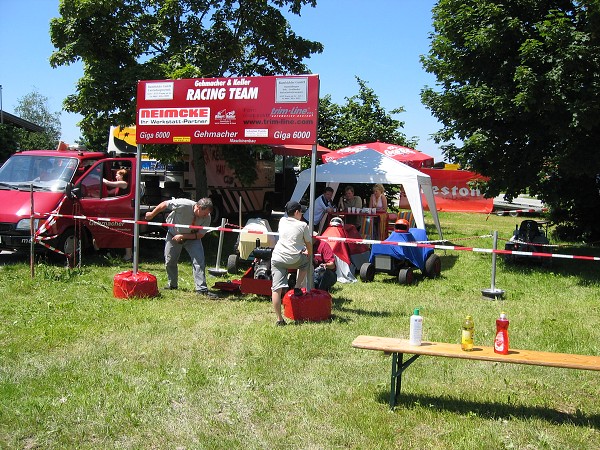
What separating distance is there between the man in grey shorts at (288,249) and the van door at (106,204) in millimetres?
4808

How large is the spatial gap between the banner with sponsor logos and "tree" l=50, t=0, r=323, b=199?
15395mm

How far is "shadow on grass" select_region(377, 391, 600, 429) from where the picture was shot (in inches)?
190

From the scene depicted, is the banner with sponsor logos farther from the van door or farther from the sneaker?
the sneaker

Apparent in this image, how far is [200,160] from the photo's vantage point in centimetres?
1556

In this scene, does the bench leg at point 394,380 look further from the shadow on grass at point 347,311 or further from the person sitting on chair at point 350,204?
the person sitting on chair at point 350,204

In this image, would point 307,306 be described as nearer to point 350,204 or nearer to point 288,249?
point 288,249

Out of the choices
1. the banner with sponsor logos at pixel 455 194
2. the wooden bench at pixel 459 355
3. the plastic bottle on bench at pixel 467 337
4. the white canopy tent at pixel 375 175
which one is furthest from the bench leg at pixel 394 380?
the banner with sponsor logos at pixel 455 194

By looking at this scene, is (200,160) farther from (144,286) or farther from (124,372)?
(124,372)

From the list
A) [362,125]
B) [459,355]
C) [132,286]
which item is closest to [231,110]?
[132,286]

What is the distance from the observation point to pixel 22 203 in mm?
11000

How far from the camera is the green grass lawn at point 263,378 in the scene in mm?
4469

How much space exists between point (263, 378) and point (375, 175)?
8143 millimetres

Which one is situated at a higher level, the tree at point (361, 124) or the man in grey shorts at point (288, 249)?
the tree at point (361, 124)

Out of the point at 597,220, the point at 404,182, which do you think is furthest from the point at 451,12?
the point at 597,220
